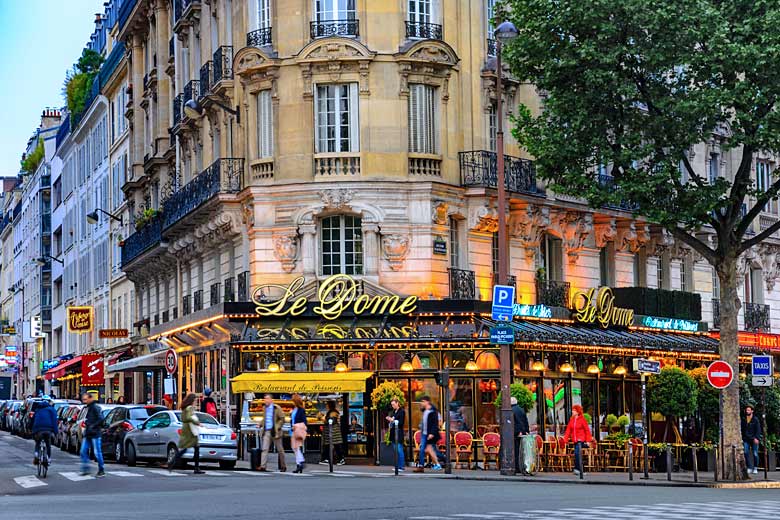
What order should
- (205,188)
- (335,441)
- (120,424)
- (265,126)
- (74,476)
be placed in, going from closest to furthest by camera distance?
(74,476)
(120,424)
(335,441)
(265,126)
(205,188)

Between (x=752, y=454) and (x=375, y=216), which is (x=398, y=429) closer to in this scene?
(x=375, y=216)

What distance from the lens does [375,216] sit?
39844 mm

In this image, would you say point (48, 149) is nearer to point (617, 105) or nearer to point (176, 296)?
point (176, 296)

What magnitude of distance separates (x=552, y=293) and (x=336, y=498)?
886 inches

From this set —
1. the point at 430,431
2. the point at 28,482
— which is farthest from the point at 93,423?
the point at 430,431

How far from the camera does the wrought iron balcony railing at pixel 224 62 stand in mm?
43562

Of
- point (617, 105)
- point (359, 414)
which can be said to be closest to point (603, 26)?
point (617, 105)

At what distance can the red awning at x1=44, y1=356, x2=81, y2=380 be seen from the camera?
73.7m

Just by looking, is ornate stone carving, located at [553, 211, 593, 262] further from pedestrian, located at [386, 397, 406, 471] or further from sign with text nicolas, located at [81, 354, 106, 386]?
sign with text nicolas, located at [81, 354, 106, 386]

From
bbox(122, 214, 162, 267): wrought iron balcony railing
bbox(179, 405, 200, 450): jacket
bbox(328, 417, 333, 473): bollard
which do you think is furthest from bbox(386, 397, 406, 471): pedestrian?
bbox(122, 214, 162, 267): wrought iron balcony railing

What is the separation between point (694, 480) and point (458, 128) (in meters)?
13.0

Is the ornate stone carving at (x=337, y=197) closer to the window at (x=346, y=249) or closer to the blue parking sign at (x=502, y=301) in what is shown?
the window at (x=346, y=249)

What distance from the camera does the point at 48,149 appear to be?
317 feet

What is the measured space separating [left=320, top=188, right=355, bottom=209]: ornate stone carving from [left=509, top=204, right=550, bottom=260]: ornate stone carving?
551cm
